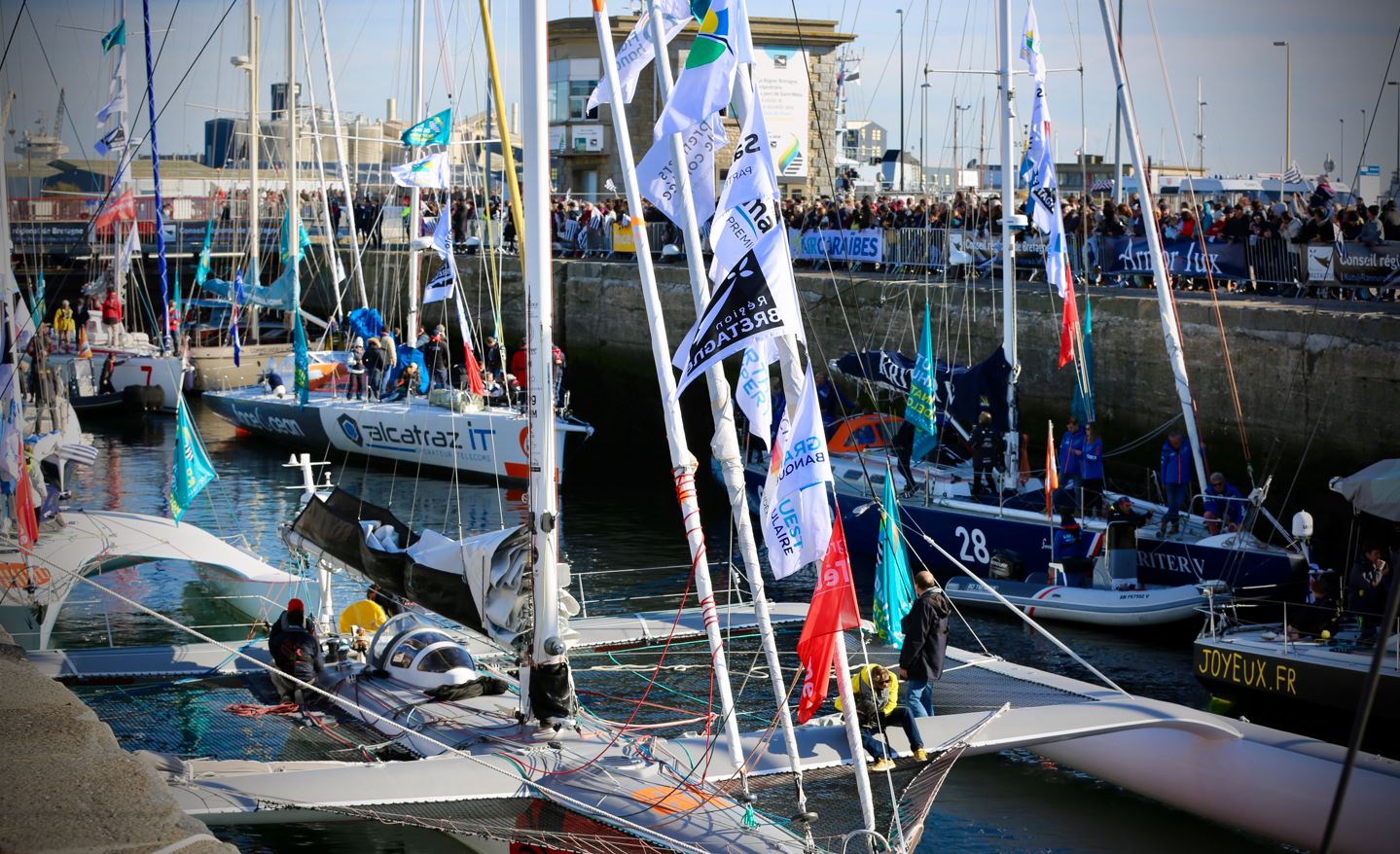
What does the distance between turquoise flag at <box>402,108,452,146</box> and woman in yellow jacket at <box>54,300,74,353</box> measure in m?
18.5

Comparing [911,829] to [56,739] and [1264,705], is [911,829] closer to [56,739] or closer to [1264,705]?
[56,739]

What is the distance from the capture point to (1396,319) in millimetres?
20219

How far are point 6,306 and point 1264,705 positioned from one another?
1395 cm

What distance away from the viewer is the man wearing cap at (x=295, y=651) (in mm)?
13250

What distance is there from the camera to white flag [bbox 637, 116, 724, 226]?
1059 centimetres

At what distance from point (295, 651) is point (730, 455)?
17.7 ft

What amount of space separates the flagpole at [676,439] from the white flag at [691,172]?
142 mm

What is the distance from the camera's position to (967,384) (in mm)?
21906

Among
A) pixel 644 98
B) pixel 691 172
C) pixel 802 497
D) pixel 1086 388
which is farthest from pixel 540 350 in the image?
pixel 644 98

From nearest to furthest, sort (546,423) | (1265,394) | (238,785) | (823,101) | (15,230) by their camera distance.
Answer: (238,785) → (546,423) → (1265,394) → (15,230) → (823,101)

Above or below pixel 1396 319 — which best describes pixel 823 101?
above

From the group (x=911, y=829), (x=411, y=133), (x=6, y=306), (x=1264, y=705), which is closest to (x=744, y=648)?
(x=1264, y=705)

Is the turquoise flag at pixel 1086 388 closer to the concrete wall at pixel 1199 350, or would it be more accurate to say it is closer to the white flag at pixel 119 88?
the concrete wall at pixel 1199 350

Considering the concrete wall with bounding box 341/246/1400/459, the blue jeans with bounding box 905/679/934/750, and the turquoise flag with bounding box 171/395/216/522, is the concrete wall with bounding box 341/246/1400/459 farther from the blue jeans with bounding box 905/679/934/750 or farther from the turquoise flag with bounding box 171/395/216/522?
the turquoise flag with bounding box 171/395/216/522
